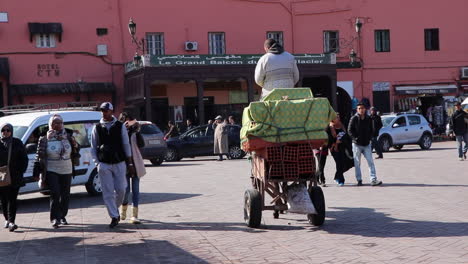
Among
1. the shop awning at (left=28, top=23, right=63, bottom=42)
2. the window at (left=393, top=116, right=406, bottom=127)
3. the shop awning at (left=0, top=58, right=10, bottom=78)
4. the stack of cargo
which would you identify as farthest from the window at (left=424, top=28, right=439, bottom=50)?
the stack of cargo

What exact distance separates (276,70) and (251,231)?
2517mm

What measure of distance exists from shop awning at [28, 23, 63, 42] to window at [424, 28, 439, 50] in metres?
20.9

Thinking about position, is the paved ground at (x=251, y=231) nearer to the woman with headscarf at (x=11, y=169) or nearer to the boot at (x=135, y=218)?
the boot at (x=135, y=218)

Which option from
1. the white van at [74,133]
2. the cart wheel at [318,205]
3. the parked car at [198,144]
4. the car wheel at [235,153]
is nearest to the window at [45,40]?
the parked car at [198,144]

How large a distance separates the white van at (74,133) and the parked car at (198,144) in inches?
482

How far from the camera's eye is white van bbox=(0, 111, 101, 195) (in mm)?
13898

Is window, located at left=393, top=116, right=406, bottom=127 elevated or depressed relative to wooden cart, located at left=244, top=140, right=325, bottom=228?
elevated

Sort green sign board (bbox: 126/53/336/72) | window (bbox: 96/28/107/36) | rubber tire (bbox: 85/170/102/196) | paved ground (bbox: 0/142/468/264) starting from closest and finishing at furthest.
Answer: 1. paved ground (bbox: 0/142/468/264)
2. rubber tire (bbox: 85/170/102/196)
3. green sign board (bbox: 126/53/336/72)
4. window (bbox: 96/28/107/36)

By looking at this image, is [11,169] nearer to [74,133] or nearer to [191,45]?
[74,133]

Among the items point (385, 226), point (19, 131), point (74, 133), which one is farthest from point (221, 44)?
point (385, 226)

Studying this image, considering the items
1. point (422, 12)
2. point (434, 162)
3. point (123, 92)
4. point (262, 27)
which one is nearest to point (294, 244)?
point (434, 162)

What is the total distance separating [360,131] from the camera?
1540 centimetres

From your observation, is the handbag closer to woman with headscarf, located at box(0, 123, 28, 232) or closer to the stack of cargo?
woman with headscarf, located at box(0, 123, 28, 232)

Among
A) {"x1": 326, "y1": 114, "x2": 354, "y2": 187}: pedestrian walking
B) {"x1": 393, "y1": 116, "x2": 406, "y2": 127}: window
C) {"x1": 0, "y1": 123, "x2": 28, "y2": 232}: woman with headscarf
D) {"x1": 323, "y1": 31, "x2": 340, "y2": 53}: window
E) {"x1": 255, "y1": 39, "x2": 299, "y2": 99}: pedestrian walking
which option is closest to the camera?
{"x1": 255, "y1": 39, "x2": 299, "y2": 99}: pedestrian walking
